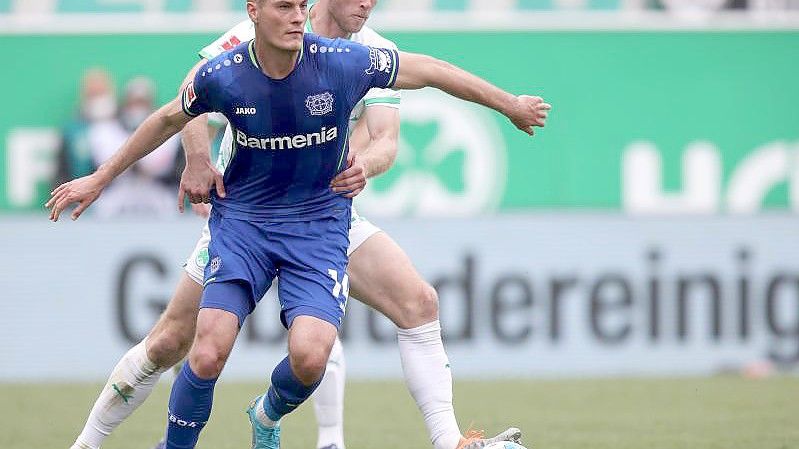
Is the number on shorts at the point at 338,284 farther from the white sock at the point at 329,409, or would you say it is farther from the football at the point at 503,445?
Answer: the white sock at the point at 329,409

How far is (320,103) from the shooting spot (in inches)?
276

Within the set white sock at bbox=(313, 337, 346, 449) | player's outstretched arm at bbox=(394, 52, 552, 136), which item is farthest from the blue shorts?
white sock at bbox=(313, 337, 346, 449)

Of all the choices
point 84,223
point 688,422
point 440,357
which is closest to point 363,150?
point 440,357

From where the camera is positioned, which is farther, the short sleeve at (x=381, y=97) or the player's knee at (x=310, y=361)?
the short sleeve at (x=381, y=97)

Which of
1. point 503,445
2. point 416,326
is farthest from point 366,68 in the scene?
point 503,445

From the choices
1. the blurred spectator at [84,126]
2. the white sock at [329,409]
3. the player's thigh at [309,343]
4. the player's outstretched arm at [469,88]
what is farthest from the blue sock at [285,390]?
→ the blurred spectator at [84,126]

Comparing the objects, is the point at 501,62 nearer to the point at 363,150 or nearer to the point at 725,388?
the point at 725,388

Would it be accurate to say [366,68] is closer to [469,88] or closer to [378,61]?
[378,61]

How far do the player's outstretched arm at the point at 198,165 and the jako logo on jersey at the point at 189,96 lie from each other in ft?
0.50

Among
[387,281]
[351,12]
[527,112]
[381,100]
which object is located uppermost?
[351,12]

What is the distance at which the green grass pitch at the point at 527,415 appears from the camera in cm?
925

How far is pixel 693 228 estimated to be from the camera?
551 inches

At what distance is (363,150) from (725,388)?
201 inches

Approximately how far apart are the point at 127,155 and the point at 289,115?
75cm
